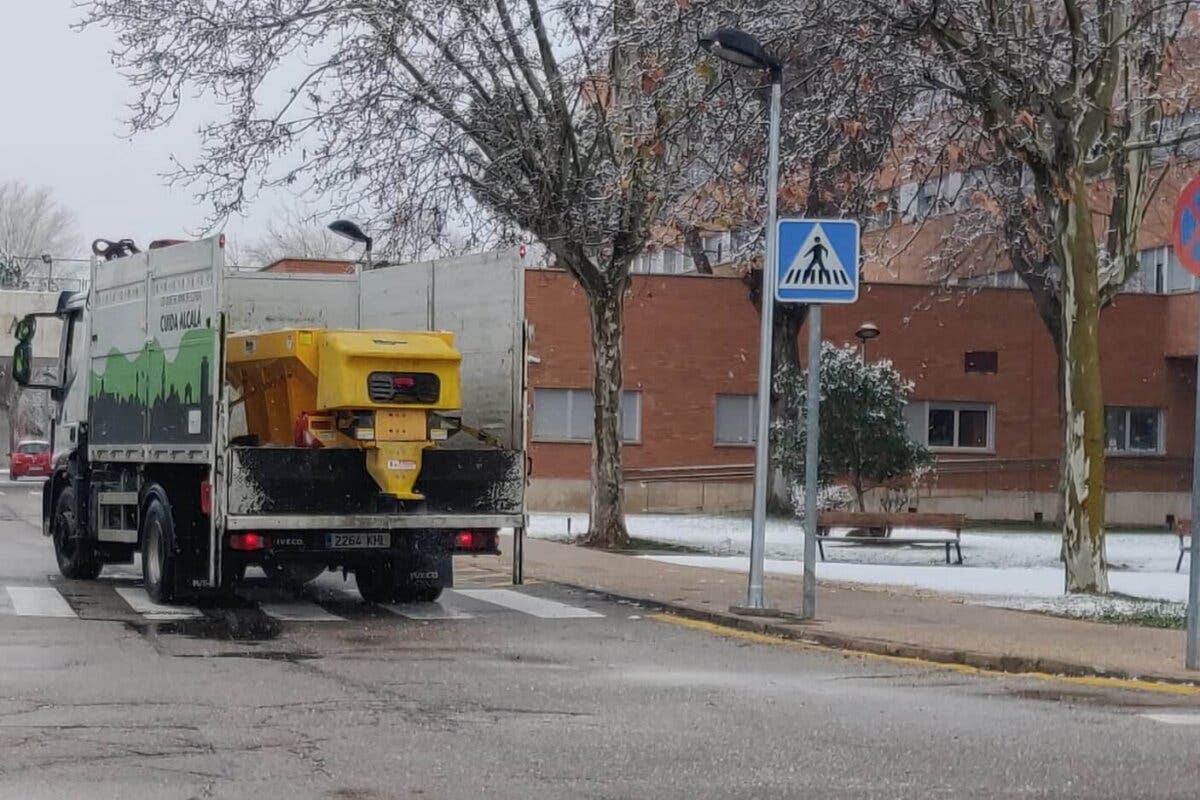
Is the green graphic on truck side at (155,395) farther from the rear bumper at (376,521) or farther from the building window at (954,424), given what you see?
the building window at (954,424)

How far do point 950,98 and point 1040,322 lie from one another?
22246 mm

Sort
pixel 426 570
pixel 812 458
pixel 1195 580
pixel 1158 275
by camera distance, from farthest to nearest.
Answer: pixel 1158 275
pixel 426 570
pixel 812 458
pixel 1195 580

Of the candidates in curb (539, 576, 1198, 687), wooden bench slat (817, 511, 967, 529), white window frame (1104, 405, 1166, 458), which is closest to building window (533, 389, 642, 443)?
white window frame (1104, 405, 1166, 458)

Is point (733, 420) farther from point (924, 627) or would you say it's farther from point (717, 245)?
point (924, 627)

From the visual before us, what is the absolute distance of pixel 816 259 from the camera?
1522 centimetres

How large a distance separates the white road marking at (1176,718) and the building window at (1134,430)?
33.4 metres

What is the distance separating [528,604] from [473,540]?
1368 millimetres

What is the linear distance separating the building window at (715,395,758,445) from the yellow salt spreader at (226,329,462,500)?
25.0 meters

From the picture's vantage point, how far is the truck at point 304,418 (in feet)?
49.9

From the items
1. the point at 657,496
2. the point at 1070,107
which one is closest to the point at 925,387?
the point at 657,496

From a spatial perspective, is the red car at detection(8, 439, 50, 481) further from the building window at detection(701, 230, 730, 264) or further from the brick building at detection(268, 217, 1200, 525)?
the brick building at detection(268, 217, 1200, 525)

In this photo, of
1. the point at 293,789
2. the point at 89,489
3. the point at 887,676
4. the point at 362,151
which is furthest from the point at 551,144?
the point at 293,789

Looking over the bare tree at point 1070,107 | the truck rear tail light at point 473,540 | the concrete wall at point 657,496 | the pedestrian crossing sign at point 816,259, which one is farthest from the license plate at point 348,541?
the concrete wall at point 657,496

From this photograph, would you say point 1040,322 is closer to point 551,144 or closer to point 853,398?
point 853,398
